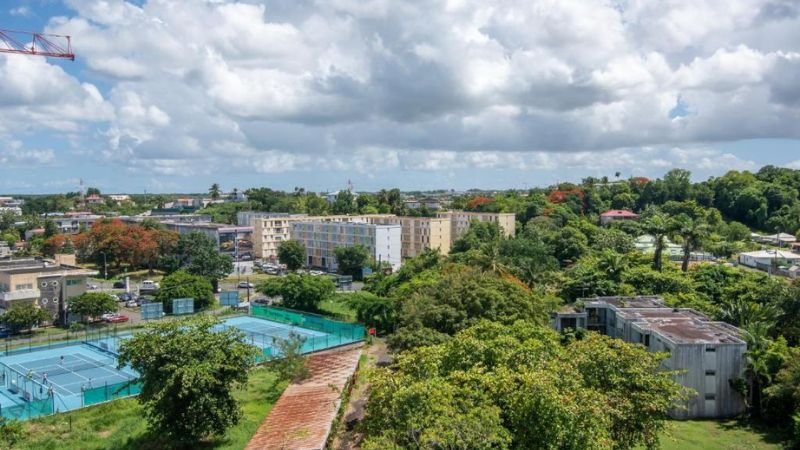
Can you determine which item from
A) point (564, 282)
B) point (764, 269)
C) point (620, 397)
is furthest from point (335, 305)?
point (764, 269)

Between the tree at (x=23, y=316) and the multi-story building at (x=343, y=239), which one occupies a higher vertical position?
the multi-story building at (x=343, y=239)

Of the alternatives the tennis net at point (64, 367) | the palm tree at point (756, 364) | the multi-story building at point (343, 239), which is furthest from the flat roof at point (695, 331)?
the multi-story building at point (343, 239)

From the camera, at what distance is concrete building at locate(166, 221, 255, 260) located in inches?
3383

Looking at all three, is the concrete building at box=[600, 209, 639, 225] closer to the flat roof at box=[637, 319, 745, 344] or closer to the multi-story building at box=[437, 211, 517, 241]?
the multi-story building at box=[437, 211, 517, 241]

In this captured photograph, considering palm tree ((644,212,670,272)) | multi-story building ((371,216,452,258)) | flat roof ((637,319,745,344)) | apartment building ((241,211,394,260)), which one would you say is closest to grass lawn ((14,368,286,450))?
flat roof ((637,319,745,344))

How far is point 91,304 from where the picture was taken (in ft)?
139

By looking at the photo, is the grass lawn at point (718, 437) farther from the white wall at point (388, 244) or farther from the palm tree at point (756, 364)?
the white wall at point (388, 244)

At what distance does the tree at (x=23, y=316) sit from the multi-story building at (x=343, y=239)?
33866mm

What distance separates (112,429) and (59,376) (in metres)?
11.5

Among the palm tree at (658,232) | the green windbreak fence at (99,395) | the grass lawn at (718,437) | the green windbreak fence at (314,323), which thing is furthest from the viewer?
the palm tree at (658,232)

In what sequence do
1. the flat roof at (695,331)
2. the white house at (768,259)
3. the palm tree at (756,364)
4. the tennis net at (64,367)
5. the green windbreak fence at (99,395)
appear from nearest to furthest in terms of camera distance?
the palm tree at (756,364) < the green windbreak fence at (99,395) < the flat roof at (695,331) < the tennis net at (64,367) < the white house at (768,259)

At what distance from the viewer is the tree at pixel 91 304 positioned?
42.2 meters

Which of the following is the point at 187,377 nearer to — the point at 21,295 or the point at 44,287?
the point at 21,295

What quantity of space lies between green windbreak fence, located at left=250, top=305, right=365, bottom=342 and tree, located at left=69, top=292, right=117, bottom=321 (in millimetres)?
10608
